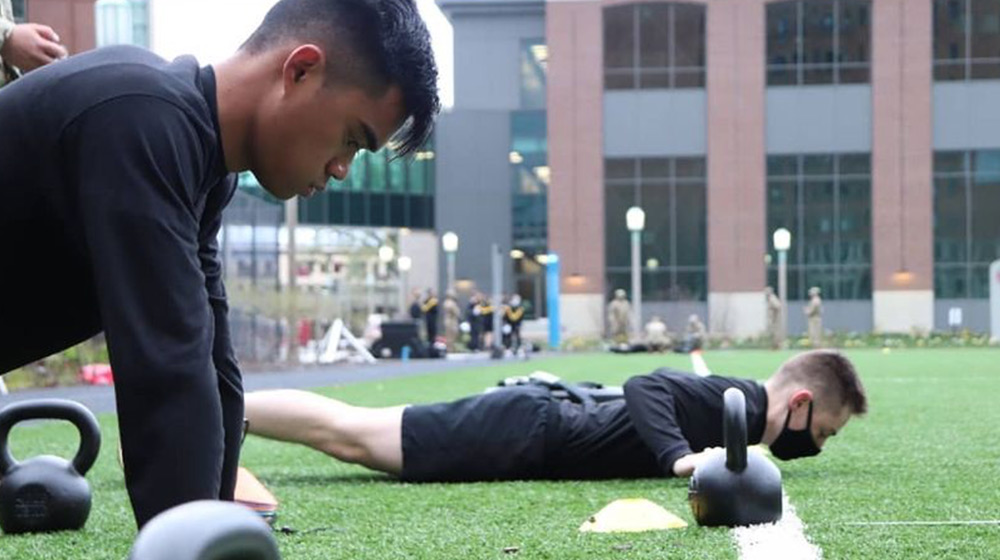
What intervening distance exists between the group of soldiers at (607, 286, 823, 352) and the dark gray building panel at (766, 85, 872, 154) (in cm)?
727

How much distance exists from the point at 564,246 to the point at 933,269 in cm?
1266

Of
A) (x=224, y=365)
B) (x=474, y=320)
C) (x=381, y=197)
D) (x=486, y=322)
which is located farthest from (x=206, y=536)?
(x=381, y=197)

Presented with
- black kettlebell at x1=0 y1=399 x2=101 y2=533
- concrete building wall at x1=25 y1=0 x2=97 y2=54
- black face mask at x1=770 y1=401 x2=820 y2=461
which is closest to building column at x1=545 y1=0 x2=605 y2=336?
concrete building wall at x1=25 y1=0 x2=97 y2=54

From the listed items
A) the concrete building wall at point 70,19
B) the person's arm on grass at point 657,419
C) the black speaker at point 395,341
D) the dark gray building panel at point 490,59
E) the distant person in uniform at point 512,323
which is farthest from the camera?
the dark gray building panel at point 490,59

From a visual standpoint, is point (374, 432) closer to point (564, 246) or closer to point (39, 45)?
point (39, 45)

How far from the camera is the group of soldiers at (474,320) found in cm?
3559

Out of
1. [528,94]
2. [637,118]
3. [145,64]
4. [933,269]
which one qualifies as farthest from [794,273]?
[145,64]

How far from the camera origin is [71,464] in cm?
434

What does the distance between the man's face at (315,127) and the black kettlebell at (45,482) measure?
2106 millimetres

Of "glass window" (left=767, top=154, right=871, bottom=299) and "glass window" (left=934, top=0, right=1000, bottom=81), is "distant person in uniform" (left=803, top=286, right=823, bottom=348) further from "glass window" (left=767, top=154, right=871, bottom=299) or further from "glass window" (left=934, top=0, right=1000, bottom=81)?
"glass window" (left=934, top=0, right=1000, bottom=81)

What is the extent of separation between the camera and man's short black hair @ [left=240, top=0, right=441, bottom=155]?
2236 mm

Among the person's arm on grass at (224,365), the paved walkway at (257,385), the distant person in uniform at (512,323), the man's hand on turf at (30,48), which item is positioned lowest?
the distant person in uniform at (512,323)

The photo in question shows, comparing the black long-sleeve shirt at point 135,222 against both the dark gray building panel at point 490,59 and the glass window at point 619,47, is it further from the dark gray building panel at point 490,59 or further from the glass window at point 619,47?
the dark gray building panel at point 490,59

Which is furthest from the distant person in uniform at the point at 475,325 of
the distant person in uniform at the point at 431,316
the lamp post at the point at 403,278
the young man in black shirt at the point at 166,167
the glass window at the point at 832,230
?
the young man in black shirt at the point at 166,167
